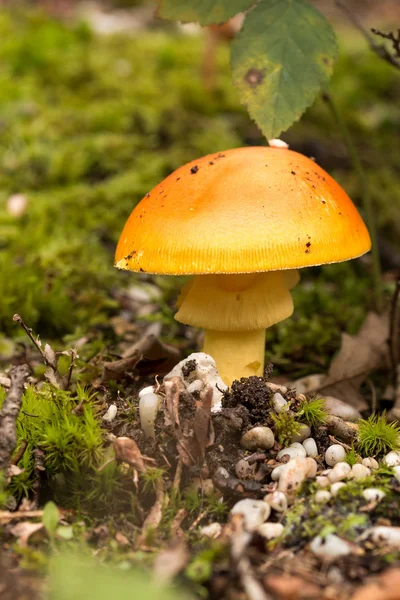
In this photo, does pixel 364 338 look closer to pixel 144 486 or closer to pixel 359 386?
pixel 359 386

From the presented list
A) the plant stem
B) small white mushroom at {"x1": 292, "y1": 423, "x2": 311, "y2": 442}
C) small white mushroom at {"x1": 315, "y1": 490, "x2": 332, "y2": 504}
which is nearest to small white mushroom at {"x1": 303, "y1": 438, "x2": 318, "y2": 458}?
small white mushroom at {"x1": 292, "y1": 423, "x2": 311, "y2": 442}

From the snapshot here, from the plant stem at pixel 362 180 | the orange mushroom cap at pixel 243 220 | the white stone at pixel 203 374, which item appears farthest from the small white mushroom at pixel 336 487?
the plant stem at pixel 362 180

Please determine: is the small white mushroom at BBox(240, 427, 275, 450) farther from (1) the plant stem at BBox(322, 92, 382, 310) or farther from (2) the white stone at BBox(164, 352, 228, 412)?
(1) the plant stem at BBox(322, 92, 382, 310)

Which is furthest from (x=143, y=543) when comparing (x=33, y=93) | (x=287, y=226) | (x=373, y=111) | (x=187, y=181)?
(x=373, y=111)

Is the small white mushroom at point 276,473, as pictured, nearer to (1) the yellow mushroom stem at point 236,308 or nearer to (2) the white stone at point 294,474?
(2) the white stone at point 294,474

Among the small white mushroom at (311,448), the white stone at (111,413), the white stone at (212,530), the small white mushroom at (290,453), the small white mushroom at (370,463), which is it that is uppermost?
the small white mushroom at (370,463)

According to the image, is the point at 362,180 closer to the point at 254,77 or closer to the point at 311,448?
the point at 254,77

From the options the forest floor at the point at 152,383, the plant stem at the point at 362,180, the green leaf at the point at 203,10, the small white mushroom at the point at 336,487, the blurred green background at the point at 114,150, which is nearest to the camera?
the forest floor at the point at 152,383
